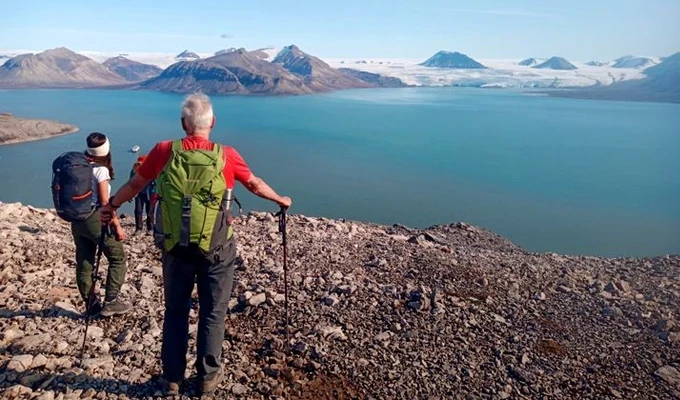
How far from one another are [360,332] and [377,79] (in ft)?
575

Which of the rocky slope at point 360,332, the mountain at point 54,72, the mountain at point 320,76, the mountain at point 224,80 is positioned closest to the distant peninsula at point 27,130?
the rocky slope at point 360,332

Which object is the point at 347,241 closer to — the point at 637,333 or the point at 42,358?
the point at 637,333

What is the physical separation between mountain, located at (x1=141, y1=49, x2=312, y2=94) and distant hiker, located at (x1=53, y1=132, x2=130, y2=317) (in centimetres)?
11990

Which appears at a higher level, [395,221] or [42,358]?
[42,358]

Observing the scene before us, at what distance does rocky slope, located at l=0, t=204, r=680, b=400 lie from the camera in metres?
3.09

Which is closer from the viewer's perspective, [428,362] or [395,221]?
[428,362]

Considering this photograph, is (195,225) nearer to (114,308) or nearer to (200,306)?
(200,306)

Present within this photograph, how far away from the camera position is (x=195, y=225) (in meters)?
2.41

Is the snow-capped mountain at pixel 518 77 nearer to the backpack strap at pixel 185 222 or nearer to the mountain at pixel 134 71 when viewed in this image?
the mountain at pixel 134 71

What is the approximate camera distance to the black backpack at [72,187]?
3.23m

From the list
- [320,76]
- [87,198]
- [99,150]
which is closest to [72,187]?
[87,198]

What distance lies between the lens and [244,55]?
17525 centimetres

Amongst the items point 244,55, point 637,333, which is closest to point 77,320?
point 637,333

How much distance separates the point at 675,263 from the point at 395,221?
11.7 meters
